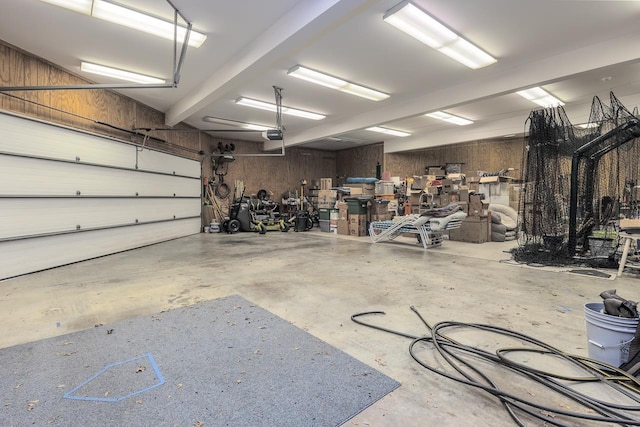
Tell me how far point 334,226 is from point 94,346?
291 inches

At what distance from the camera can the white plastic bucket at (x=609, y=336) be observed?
5.65ft

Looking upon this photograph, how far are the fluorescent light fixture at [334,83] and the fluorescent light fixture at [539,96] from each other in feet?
9.44

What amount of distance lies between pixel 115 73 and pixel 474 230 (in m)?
7.59

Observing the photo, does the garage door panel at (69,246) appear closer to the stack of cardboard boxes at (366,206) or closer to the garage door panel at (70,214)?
the garage door panel at (70,214)

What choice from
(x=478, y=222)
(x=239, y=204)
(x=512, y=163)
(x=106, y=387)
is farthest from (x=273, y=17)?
(x=512, y=163)

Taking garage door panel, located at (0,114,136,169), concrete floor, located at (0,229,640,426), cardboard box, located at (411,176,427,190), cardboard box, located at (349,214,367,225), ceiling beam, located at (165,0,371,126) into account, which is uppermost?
ceiling beam, located at (165,0,371,126)

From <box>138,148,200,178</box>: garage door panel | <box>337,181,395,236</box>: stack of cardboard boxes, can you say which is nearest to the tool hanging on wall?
<box>138,148,200,178</box>: garage door panel

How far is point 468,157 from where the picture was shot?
10773mm

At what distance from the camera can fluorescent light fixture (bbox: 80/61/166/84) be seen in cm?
489

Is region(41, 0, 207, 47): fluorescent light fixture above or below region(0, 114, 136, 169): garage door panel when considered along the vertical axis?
above

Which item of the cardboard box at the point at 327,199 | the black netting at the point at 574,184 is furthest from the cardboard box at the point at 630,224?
the cardboard box at the point at 327,199

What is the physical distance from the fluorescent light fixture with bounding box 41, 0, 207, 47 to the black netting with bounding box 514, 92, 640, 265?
5.47 metres

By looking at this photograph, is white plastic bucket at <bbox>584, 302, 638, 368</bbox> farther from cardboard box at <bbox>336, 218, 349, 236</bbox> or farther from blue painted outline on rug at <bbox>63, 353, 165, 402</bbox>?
cardboard box at <bbox>336, 218, 349, 236</bbox>

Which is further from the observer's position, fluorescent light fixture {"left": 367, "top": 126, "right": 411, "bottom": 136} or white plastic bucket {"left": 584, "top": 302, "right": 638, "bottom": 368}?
fluorescent light fixture {"left": 367, "top": 126, "right": 411, "bottom": 136}
